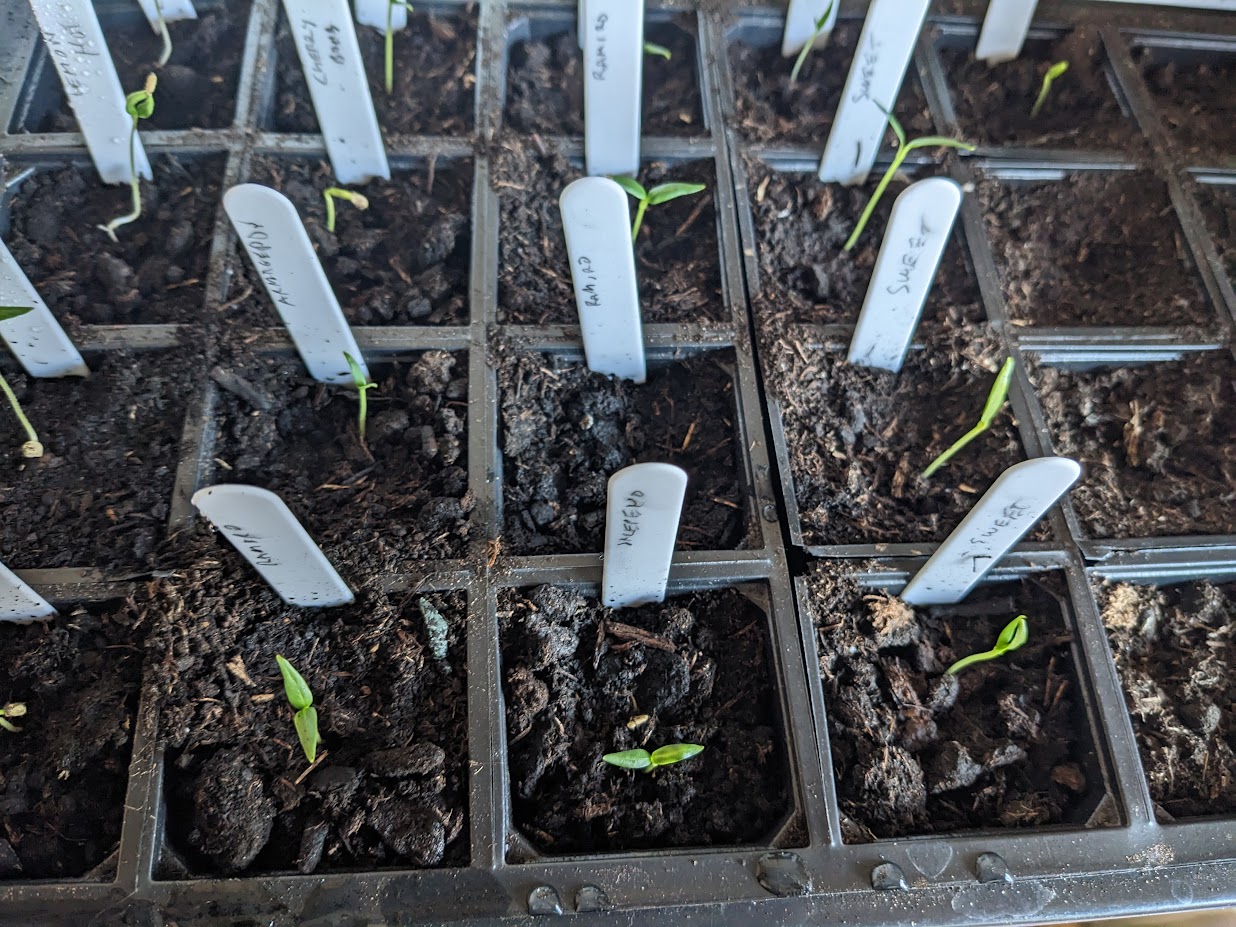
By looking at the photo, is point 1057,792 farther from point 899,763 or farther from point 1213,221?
point 1213,221

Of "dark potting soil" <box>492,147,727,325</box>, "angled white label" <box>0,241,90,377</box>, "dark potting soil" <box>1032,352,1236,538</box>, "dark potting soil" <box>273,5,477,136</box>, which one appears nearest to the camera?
"angled white label" <box>0,241,90,377</box>

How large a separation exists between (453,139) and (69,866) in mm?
1007

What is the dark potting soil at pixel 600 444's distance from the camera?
974 mm

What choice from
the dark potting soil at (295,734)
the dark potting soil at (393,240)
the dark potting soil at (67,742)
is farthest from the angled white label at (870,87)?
the dark potting soil at (67,742)

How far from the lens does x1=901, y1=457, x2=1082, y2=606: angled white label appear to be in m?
0.72

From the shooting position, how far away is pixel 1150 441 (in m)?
1.07

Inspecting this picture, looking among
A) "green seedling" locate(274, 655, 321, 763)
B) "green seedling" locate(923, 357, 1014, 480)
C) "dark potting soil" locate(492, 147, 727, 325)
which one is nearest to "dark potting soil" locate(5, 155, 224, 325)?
"dark potting soil" locate(492, 147, 727, 325)

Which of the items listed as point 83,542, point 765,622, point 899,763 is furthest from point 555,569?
point 83,542

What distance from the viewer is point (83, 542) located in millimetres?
914

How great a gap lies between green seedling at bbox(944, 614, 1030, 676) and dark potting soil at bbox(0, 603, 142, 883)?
861 millimetres

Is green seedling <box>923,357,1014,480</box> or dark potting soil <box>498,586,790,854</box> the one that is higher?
green seedling <box>923,357,1014,480</box>

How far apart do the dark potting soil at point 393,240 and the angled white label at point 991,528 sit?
2.13 ft

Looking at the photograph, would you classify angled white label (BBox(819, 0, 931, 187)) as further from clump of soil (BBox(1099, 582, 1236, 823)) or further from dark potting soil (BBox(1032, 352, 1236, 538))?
clump of soil (BBox(1099, 582, 1236, 823))

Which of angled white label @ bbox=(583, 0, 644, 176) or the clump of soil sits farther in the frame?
angled white label @ bbox=(583, 0, 644, 176)
